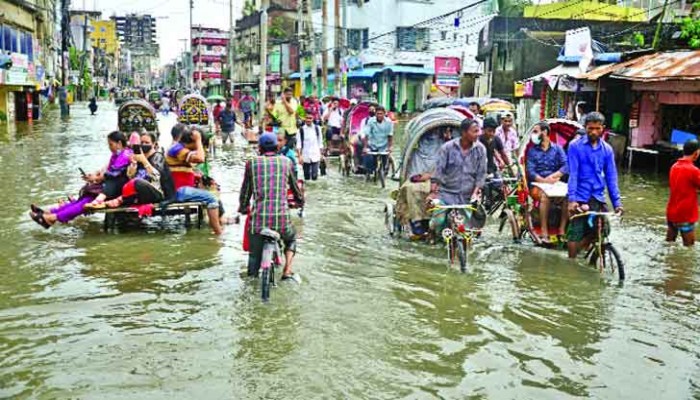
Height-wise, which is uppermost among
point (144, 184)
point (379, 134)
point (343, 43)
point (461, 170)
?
point (343, 43)

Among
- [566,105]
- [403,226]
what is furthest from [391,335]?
[566,105]

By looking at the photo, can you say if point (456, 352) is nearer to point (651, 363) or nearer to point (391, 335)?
point (391, 335)

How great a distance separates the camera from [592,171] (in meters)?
7.62

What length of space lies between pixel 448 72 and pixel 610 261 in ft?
95.9

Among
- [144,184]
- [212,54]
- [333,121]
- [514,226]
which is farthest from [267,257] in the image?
[212,54]

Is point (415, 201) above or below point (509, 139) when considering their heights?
below

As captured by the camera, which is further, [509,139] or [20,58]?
[20,58]

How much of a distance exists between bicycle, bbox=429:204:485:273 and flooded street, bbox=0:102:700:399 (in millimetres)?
269

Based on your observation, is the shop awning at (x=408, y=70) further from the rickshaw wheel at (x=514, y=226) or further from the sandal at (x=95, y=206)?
the sandal at (x=95, y=206)

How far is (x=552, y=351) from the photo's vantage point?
18.5ft

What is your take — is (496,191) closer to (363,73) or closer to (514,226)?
(514,226)

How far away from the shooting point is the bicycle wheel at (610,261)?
7.58 metres

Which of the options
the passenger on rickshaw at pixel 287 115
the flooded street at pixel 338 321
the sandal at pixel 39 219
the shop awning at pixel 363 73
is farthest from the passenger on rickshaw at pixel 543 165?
the shop awning at pixel 363 73

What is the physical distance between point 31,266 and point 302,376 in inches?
180
